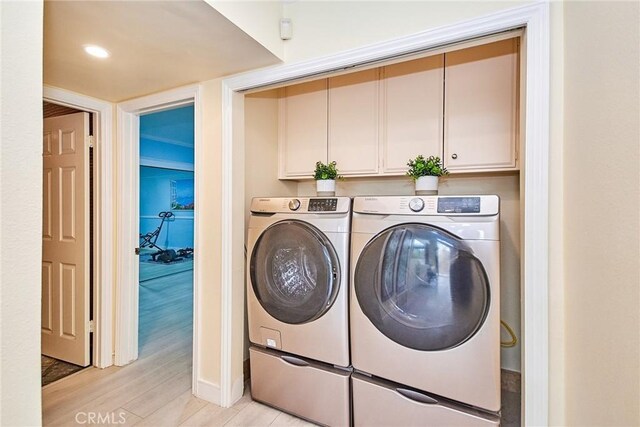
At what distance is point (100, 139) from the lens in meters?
2.36

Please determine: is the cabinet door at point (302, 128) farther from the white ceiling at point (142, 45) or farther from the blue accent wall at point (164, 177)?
the blue accent wall at point (164, 177)

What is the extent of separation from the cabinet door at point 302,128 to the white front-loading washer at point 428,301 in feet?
2.66

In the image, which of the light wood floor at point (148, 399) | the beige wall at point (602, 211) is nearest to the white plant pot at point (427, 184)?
the beige wall at point (602, 211)

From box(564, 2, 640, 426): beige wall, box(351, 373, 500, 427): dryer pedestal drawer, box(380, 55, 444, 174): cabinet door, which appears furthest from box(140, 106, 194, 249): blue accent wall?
box(564, 2, 640, 426): beige wall


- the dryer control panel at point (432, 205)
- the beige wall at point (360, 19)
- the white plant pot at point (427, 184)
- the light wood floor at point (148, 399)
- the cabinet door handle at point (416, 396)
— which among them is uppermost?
the beige wall at point (360, 19)

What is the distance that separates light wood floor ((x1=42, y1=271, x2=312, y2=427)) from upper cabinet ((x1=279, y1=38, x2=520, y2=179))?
1678 millimetres

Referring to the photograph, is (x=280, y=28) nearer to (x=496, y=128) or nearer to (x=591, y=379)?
(x=496, y=128)

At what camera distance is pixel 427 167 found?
1817mm

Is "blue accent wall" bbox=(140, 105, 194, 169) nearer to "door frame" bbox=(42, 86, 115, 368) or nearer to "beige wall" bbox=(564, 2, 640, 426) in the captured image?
"door frame" bbox=(42, 86, 115, 368)

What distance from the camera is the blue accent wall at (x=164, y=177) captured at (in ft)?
18.3

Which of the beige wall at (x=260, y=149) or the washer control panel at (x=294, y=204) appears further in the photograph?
the beige wall at (x=260, y=149)

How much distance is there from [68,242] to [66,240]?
0.03 meters

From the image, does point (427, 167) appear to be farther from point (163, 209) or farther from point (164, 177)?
point (163, 209)

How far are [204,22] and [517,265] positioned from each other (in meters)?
2.21
